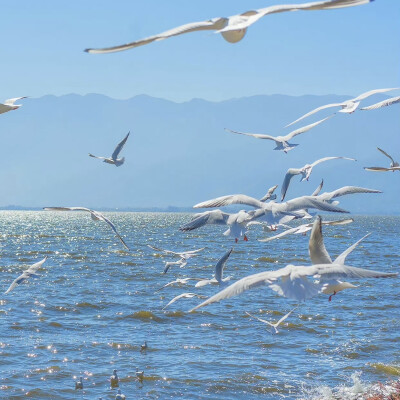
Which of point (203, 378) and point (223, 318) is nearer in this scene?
point (203, 378)

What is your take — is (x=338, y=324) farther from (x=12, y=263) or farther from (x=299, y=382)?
(x=12, y=263)

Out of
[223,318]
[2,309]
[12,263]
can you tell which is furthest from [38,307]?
[12,263]

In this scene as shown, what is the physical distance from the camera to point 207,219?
8672 mm

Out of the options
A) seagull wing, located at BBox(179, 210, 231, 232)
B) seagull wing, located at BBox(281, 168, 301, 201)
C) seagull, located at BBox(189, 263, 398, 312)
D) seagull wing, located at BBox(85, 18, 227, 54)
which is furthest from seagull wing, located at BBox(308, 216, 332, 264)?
seagull wing, located at BBox(85, 18, 227, 54)

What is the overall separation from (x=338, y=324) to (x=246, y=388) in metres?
7.18

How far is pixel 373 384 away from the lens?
46.0 feet

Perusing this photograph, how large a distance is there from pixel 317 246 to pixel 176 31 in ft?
11.7

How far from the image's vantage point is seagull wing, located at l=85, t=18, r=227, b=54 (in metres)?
4.54

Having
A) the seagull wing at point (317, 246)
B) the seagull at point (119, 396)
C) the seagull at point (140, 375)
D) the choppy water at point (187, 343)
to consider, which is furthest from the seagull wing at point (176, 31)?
the seagull at point (140, 375)

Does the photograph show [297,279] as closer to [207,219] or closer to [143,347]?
[207,219]

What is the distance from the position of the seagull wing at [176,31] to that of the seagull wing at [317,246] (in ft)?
9.64

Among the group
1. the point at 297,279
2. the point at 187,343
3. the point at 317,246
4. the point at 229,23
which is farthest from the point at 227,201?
the point at 187,343

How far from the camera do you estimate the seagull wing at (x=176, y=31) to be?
4.54 m

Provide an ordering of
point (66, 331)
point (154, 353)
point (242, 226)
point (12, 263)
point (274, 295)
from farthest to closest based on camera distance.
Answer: point (12, 263) < point (274, 295) < point (66, 331) < point (154, 353) < point (242, 226)
